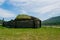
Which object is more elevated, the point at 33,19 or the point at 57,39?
the point at 33,19

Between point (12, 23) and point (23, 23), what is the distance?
355 cm

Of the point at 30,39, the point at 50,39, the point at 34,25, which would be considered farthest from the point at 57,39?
the point at 34,25

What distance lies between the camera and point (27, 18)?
48.8m

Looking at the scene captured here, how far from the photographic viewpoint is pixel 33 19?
4925 centimetres

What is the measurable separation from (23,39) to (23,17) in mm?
27864

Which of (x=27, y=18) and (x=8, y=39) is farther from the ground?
(x=27, y=18)

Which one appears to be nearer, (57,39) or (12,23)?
(57,39)

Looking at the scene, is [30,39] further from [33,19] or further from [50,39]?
[33,19]

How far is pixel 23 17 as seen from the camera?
49719 mm

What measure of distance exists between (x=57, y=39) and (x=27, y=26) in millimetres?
24673

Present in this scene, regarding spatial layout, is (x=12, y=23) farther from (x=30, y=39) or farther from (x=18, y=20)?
(x=30, y=39)

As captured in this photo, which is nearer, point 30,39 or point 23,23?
point 30,39

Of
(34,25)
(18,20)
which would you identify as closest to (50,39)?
(34,25)

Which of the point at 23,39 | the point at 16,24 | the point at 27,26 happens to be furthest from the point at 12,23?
the point at 23,39
